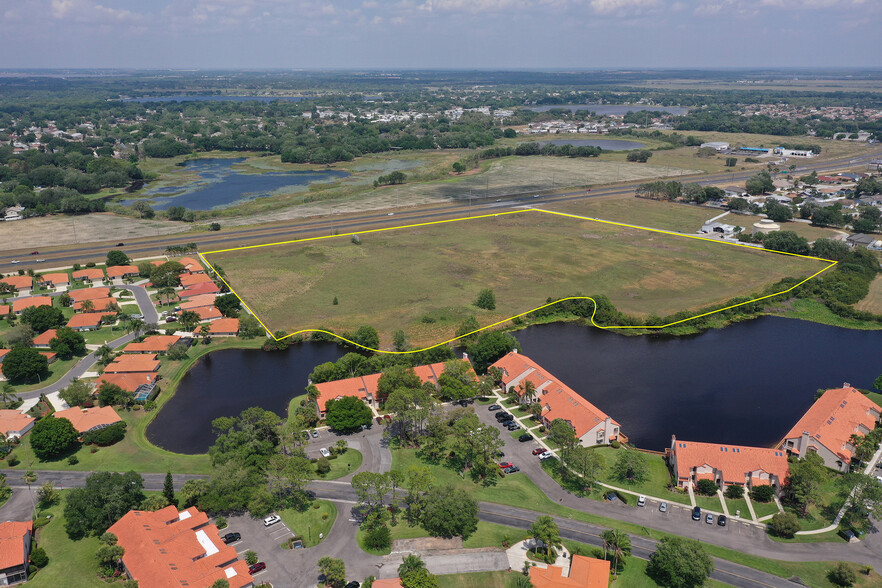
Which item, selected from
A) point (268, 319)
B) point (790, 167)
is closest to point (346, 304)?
point (268, 319)

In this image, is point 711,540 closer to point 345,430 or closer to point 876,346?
point 345,430

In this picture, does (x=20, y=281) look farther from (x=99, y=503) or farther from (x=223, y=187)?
(x=223, y=187)

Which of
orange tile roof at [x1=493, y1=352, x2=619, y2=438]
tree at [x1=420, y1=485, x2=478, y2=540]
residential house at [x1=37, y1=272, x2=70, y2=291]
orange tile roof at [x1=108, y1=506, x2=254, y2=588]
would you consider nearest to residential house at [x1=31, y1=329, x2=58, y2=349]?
residential house at [x1=37, y1=272, x2=70, y2=291]

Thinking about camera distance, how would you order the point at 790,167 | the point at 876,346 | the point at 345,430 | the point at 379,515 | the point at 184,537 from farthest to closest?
the point at 790,167 → the point at 876,346 → the point at 345,430 → the point at 379,515 → the point at 184,537

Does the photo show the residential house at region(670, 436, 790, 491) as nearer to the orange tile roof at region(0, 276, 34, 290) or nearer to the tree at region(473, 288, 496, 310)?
the tree at region(473, 288, 496, 310)

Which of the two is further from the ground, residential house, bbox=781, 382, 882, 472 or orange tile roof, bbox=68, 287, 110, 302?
orange tile roof, bbox=68, 287, 110, 302

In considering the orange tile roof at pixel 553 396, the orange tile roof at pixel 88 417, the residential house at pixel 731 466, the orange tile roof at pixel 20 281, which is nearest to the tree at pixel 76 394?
the orange tile roof at pixel 88 417
